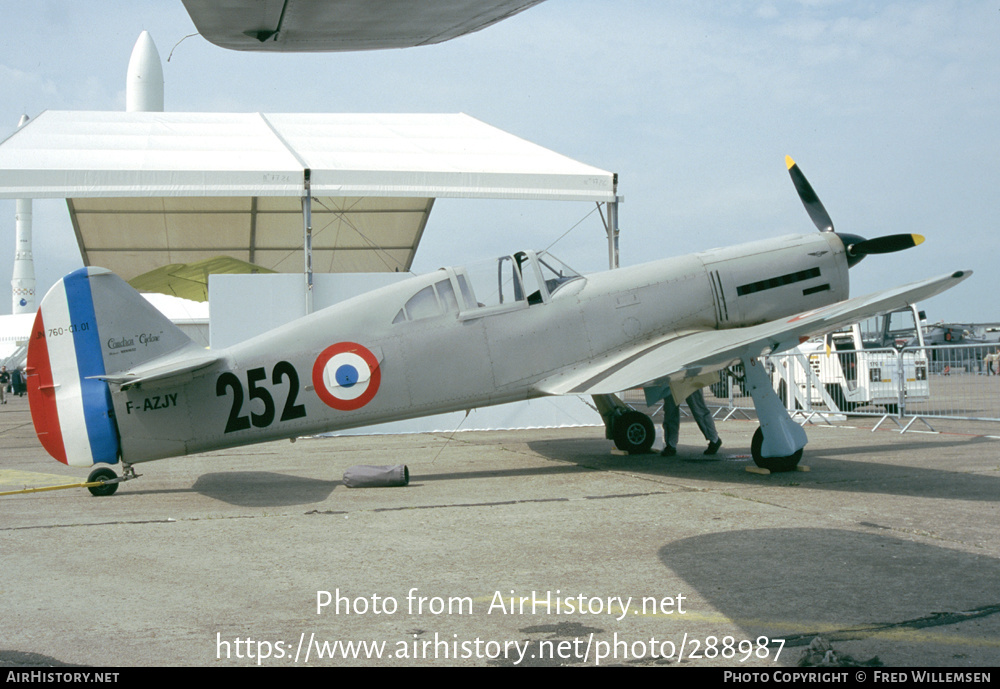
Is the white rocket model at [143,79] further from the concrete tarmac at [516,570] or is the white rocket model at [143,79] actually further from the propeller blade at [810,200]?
the propeller blade at [810,200]

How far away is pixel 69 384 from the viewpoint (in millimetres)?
7297

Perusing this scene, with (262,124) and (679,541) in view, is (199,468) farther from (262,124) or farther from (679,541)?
(262,124)

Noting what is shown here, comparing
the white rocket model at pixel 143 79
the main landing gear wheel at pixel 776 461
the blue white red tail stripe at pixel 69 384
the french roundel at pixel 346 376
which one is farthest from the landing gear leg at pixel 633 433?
the white rocket model at pixel 143 79

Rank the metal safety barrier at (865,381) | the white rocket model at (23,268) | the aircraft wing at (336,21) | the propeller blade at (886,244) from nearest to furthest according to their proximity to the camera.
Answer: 1. the aircraft wing at (336,21)
2. the propeller blade at (886,244)
3. the metal safety barrier at (865,381)
4. the white rocket model at (23,268)

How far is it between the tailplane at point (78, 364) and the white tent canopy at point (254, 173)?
6312 mm

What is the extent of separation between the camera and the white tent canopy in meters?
13.3

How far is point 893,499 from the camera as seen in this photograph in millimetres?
6434

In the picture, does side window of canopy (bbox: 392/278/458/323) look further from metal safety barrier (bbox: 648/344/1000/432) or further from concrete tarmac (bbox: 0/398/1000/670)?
metal safety barrier (bbox: 648/344/1000/432)

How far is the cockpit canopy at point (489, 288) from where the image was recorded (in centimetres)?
818

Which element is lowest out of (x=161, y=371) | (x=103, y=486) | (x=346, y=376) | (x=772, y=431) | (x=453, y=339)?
(x=103, y=486)

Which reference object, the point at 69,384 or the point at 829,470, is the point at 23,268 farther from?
the point at 829,470

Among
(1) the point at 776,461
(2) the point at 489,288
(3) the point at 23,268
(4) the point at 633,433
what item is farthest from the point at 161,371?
(3) the point at 23,268

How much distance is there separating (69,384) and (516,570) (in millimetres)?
5238

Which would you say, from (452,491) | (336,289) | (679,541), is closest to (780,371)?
(336,289)
